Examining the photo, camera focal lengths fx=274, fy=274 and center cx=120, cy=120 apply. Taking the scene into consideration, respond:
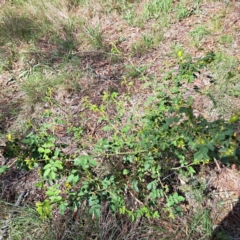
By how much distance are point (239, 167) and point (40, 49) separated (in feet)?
9.75

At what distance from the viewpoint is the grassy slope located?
9.48 feet

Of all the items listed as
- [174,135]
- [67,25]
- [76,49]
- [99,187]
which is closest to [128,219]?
[99,187]

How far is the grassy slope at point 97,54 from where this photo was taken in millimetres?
2891

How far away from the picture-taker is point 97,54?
366 centimetres

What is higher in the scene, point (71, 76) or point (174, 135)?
point (174, 135)

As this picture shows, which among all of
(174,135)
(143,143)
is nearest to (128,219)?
(143,143)

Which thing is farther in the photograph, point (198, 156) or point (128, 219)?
point (128, 219)

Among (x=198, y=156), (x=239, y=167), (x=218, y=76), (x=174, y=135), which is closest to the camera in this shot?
(x=198, y=156)

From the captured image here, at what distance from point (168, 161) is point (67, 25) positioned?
2.81 metres

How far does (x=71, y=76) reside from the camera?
3322 millimetres

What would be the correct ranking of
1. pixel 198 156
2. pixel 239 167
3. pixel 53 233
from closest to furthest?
pixel 198 156
pixel 53 233
pixel 239 167

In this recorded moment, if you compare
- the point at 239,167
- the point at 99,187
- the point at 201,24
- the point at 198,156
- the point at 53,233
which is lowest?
the point at 53,233

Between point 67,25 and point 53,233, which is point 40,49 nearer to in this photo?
point 67,25

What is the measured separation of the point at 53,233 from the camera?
202 centimetres
